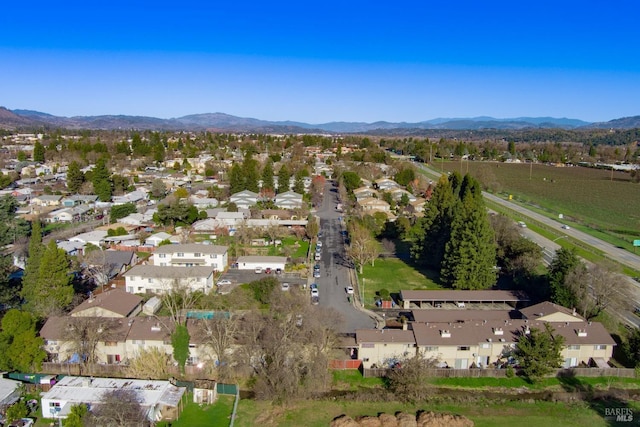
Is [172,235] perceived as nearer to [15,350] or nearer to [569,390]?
[15,350]

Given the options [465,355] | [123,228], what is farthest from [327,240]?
[465,355]

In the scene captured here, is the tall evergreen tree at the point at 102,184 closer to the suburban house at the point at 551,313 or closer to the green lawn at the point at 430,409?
the green lawn at the point at 430,409

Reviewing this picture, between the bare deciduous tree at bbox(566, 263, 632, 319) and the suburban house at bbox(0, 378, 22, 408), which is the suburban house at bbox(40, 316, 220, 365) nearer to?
the suburban house at bbox(0, 378, 22, 408)

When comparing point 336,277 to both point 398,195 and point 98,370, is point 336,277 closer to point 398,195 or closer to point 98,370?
point 98,370

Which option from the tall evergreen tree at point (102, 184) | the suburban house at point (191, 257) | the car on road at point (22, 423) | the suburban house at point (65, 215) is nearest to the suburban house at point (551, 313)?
the suburban house at point (191, 257)

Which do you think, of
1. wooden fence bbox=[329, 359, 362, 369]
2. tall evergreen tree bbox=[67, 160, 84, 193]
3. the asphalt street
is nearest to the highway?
the asphalt street

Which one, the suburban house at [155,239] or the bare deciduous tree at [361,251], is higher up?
the bare deciduous tree at [361,251]

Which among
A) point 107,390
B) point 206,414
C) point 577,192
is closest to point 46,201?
point 107,390
